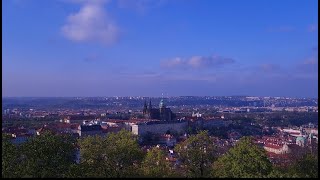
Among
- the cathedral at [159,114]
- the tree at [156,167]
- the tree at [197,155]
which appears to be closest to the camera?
the tree at [156,167]

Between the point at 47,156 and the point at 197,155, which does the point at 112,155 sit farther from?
the point at 47,156

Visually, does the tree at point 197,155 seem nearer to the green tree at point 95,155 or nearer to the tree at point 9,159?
the green tree at point 95,155

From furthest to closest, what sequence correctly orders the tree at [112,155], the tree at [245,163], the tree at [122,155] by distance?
the tree at [122,155]
the tree at [112,155]
the tree at [245,163]

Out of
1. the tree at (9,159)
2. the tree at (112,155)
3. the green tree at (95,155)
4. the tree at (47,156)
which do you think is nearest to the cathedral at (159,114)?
the green tree at (95,155)

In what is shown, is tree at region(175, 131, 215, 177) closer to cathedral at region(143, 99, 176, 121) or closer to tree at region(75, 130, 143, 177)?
tree at region(75, 130, 143, 177)

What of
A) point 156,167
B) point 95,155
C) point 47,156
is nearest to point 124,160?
point 95,155

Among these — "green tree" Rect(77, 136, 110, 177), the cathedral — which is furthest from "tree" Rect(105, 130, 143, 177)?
the cathedral

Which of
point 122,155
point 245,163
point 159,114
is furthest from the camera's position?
point 159,114

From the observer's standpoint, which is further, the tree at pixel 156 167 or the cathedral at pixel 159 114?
the cathedral at pixel 159 114
